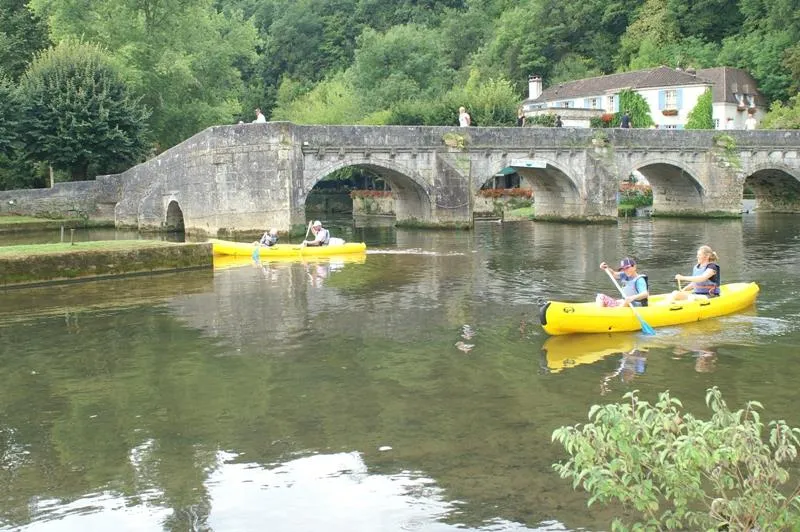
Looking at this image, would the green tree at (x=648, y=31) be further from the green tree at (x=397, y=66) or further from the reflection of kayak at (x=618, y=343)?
the reflection of kayak at (x=618, y=343)

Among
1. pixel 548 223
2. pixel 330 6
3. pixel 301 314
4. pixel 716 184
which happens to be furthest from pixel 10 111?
pixel 330 6

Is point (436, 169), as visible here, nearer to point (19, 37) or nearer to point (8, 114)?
point (8, 114)

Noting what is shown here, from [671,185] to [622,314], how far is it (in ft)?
99.6

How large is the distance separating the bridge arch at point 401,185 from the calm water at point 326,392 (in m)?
12.2

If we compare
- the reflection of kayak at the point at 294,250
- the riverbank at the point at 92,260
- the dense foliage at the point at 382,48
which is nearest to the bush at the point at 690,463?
the riverbank at the point at 92,260

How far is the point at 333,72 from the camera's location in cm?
7619

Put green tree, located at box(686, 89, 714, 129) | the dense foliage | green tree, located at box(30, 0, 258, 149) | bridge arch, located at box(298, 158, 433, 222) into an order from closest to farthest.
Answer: bridge arch, located at box(298, 158, 433, 222), green tree, located at box(30, 0, 258, 149), the dense foliage, green tree, located at box(686, 89, 714, 129)

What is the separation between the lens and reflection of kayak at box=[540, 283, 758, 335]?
44.8 feet

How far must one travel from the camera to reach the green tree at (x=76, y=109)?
40.3 m

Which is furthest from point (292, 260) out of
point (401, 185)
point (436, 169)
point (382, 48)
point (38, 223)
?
point (382, 48)

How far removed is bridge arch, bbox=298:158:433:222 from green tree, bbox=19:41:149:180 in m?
11.5

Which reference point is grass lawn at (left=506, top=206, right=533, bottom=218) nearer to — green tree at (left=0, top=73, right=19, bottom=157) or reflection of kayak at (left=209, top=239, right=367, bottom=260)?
reflection of kayak at (left=209, top=239, right=367, bottom=260)

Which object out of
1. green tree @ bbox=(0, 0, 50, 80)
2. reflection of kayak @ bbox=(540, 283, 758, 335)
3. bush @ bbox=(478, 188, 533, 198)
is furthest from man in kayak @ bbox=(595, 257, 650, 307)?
green tree @ bbox=(0, 0, 50, 80)

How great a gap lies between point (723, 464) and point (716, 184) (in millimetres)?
36573
